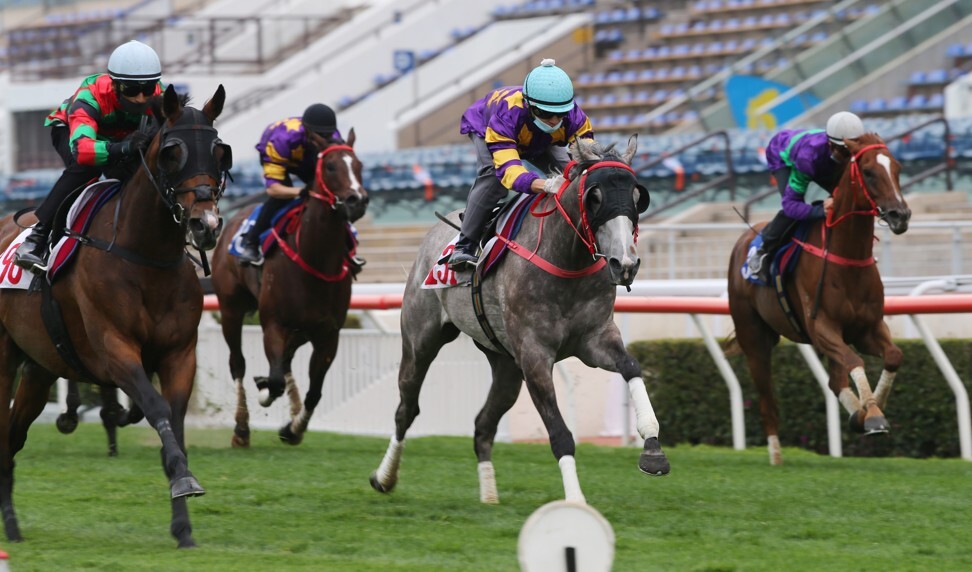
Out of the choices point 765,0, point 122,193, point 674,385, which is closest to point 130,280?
point 122,193

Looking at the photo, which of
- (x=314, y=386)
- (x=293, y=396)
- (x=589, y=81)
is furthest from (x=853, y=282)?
(x=589, y=81)

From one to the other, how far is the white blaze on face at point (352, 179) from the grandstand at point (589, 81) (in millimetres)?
4937

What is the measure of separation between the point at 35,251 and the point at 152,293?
68 cm

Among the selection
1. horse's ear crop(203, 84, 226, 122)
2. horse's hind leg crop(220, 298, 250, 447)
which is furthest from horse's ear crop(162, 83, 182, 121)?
horse's hind leg crop(220, 298, 250, 447)

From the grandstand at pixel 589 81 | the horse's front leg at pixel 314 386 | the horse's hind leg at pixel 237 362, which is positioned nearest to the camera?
the horse's front leg at pixel 314 386

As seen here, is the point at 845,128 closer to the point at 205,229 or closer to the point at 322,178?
the point at 322,178

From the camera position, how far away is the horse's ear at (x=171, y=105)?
213 inches

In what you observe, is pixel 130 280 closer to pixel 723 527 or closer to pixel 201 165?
pixel 201 165

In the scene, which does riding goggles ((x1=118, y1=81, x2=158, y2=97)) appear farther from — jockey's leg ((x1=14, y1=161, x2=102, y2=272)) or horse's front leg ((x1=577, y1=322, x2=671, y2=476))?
horse's front leg ((x1=577, y1=322, x2=671, y2=476))

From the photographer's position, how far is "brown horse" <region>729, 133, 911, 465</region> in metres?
7.47

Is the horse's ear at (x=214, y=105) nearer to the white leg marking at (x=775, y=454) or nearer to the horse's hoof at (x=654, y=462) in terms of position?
the horse's hoof at (x=654, y=462)

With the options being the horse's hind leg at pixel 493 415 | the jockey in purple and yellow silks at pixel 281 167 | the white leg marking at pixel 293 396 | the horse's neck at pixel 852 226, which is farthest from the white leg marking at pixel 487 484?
the jockey in purple and yellow silks at pixel 281 167

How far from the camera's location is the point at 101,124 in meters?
6.09

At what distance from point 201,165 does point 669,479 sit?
3.38 meters
